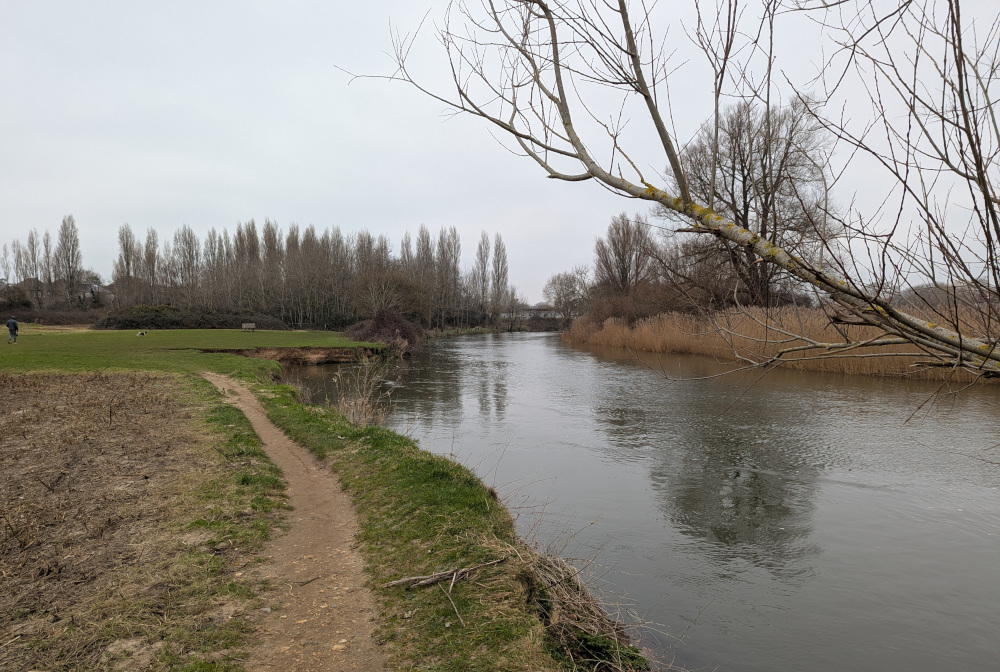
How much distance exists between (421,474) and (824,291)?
6024mm

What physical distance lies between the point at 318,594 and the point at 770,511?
20.0 ft

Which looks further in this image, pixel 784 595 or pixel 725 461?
pixel 725 461

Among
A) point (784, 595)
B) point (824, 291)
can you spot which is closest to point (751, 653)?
point (784, 595)

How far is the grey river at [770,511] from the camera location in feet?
16.6

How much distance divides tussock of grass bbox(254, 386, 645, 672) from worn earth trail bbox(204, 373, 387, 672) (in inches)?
6.2

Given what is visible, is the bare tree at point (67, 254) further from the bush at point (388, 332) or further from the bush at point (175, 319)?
the bush at point (388, 332)

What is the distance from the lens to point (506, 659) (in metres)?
3.68

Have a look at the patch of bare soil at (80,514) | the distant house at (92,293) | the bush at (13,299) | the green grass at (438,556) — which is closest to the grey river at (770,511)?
the green grass at (438,556)

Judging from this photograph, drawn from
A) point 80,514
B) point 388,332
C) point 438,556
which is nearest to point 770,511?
point 438,556

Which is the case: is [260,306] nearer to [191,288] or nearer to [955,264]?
[191,288]

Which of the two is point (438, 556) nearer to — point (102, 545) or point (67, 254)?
point (102, 545)

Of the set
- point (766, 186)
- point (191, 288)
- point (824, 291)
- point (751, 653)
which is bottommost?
point (751, 653)

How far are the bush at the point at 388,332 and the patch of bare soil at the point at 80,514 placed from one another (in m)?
24.5

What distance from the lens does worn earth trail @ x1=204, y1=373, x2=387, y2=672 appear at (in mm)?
3721
